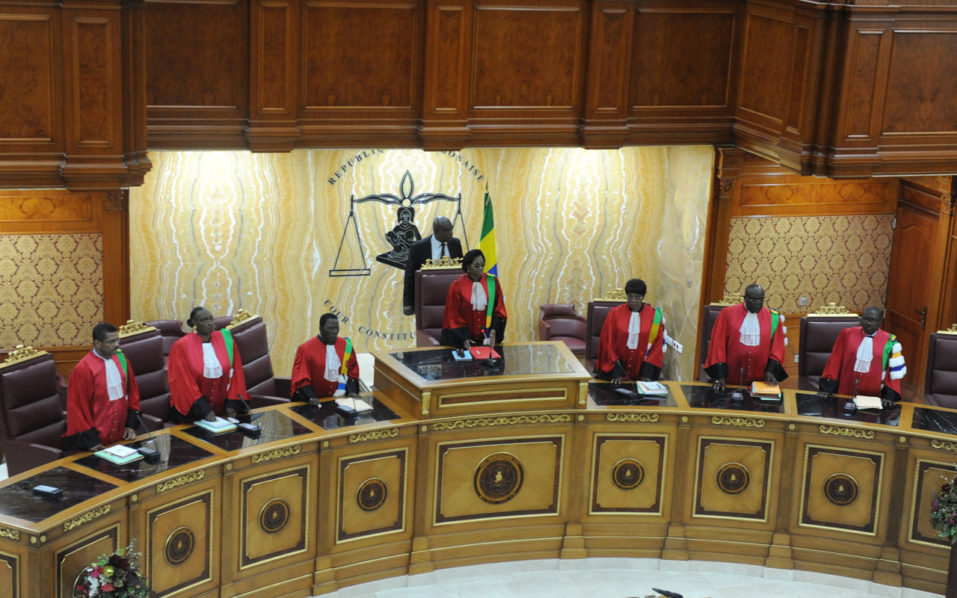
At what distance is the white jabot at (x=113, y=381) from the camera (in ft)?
28.5

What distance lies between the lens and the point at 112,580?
7.45 m

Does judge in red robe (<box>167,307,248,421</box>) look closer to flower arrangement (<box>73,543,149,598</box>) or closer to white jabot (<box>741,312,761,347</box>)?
flower arrangement (<box>73,543,149,598</box>)

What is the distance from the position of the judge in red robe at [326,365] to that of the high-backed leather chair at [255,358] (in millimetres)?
696

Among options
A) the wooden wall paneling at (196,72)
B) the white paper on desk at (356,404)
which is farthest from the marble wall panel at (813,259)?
the wooden wall paneling at (196,72)

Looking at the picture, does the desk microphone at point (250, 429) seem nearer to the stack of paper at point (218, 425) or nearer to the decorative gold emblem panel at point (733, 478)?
the stack of paper at point (218, 425)

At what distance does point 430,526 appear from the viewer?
30.9 ft

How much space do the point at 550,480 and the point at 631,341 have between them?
148 centimetres

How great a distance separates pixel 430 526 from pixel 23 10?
464cm

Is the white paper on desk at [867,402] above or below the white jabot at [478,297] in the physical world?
below

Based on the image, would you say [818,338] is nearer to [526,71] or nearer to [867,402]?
[867,402]

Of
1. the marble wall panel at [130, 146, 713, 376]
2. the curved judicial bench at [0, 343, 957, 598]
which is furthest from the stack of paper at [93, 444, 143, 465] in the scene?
the marble wall panel at [130, 146, 713, 376]

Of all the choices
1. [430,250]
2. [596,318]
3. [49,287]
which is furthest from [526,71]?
[49,287]

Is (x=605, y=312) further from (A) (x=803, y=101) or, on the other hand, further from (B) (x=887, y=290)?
(B) (x=887, y=290)

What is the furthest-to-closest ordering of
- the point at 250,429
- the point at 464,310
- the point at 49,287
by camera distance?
the point at 49,287 < the point at 464,310 < the point at 250,429
